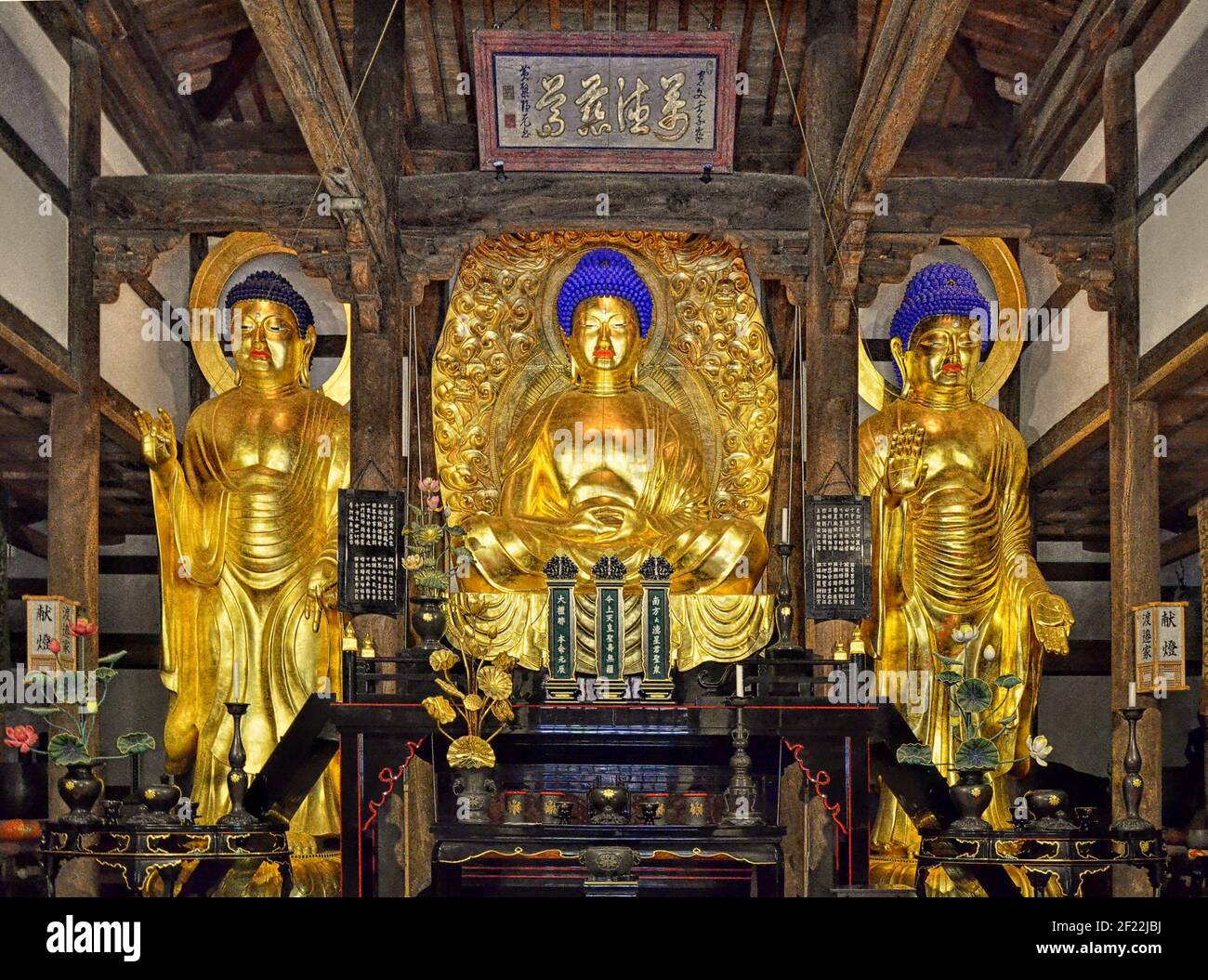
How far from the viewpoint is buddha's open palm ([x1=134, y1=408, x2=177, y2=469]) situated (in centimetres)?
815

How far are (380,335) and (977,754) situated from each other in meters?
3.55

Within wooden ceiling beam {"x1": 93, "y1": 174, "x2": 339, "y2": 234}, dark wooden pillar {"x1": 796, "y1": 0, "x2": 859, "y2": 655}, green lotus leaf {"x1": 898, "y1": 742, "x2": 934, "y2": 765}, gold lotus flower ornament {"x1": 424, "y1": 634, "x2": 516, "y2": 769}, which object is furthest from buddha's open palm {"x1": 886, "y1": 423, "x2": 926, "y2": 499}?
wooden ceiling beam {"x1": 93, "y1": 174, "x2": 339, "y2": 234}

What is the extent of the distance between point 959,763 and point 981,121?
4784 mm

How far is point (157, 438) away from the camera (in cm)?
817

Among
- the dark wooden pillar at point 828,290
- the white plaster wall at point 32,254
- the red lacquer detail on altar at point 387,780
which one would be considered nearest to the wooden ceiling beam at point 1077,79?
the dark wooden pillar at point 828,290

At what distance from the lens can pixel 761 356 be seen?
972 centimetres

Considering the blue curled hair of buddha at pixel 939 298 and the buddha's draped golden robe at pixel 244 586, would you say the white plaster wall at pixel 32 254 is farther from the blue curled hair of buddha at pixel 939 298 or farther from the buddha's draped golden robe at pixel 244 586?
the blue curled hair of buddha at pixel 939 298

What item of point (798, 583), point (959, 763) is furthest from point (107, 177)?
point (959, 763)

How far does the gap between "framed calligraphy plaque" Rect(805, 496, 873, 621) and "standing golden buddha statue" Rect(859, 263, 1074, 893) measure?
41 centimetres

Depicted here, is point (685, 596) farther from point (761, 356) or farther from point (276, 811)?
point (276, 811)

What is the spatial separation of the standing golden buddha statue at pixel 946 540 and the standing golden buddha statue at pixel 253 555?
2807 mm

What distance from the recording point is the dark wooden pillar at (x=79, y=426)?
7.66 m

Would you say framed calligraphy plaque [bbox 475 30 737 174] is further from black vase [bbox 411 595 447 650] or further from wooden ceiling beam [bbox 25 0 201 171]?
black vase [bbox 411 595 447 650]

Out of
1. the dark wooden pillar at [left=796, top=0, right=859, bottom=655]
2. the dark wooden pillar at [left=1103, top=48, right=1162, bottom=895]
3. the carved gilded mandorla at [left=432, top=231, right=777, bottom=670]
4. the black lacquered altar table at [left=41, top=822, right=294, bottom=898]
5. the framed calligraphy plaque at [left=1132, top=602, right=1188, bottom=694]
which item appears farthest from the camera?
the carved gilded mandorla at [left=432, top=231, right=777, bottom=670]
